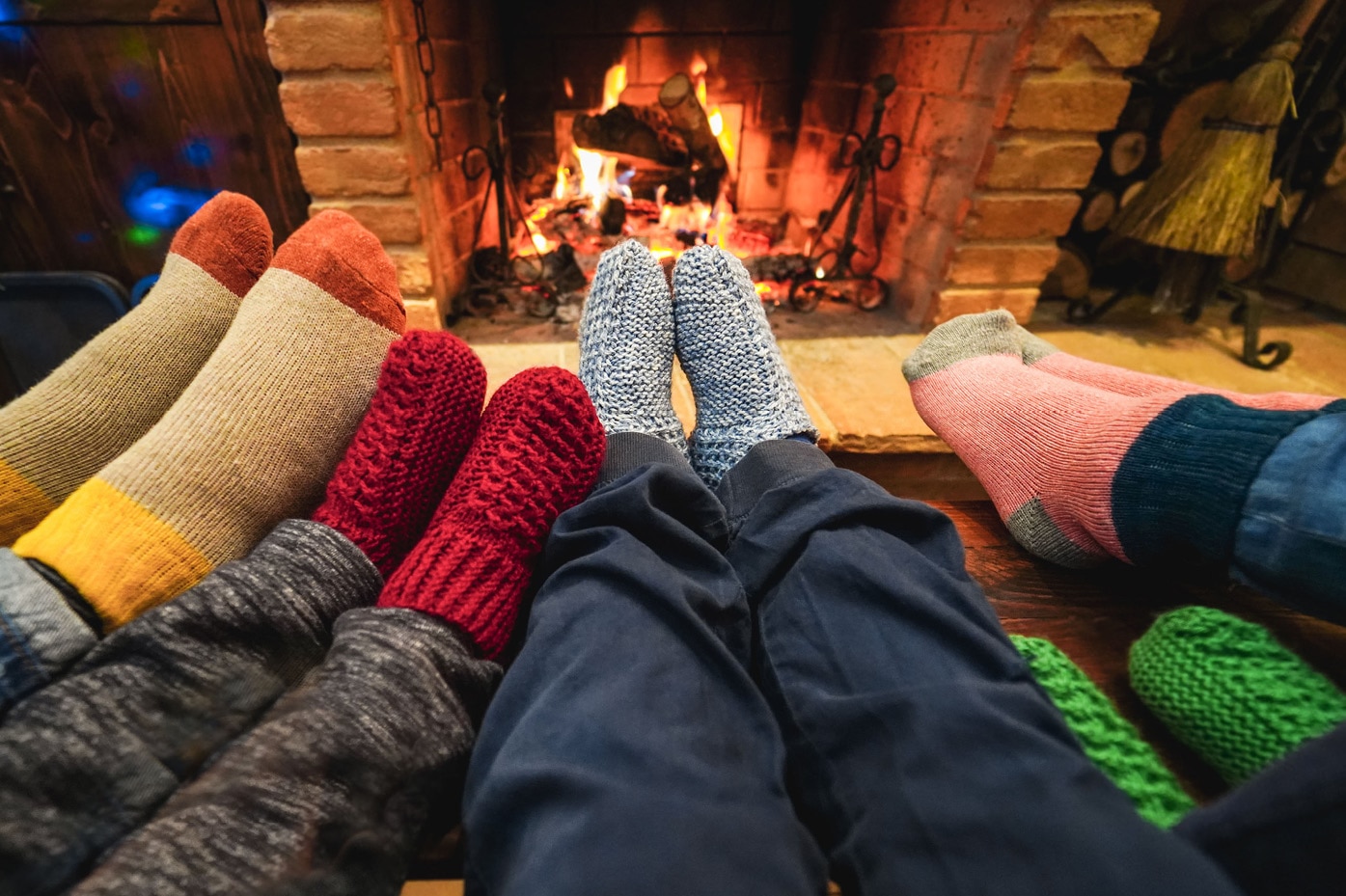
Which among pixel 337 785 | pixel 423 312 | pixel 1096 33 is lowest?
pixel 423 312

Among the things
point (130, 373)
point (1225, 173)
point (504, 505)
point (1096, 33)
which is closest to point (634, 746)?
point (504, 505)

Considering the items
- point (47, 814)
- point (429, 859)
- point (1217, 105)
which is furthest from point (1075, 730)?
point (1217, 105)

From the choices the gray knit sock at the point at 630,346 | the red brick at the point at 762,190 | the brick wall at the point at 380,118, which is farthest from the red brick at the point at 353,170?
the red brick at the point at 762,190

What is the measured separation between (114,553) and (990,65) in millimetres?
1433

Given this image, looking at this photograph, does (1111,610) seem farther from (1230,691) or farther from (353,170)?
(353,170)

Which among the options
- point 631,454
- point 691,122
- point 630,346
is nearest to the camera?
point 631,454

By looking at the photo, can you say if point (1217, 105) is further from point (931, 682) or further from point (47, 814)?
point (47, 814)

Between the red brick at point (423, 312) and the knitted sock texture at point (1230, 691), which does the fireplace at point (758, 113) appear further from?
the knitted sock texture at point (1230, 691)

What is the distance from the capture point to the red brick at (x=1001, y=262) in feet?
4.02

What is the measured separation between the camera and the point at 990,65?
109 centimetres

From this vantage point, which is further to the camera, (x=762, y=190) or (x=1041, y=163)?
(x=762, y=190)

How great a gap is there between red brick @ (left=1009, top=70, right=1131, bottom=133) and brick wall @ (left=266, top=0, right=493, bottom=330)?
3.57ft

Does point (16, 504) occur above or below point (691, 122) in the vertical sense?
below

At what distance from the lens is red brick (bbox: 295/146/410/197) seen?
1008 millimetres
